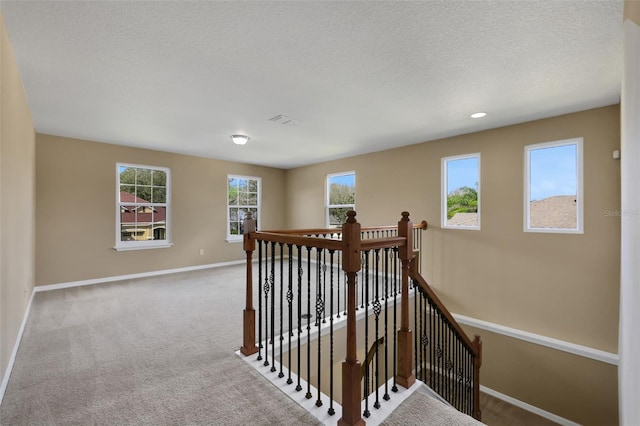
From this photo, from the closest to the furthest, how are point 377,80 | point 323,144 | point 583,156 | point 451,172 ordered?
1. point 377,80
2. point 583,156
3. point 451,172
4. point 323,144

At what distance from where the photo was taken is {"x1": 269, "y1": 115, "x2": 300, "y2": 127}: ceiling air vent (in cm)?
356

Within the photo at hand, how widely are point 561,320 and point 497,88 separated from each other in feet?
9.64

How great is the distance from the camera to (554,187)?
3.61 metres

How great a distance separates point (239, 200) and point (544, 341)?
19.6ft

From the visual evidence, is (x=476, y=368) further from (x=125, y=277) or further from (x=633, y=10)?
(x=125, y=277)

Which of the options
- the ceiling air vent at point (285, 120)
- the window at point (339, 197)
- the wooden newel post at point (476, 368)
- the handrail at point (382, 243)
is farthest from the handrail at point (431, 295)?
the window at point (339, 197)

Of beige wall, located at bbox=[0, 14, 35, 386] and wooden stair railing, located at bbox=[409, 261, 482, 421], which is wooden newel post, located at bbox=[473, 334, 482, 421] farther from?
beige wall, located at bbox=[0, 14, 35, 386]

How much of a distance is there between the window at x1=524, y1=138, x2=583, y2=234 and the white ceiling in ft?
1.63

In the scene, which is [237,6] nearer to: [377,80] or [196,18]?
[196,18]

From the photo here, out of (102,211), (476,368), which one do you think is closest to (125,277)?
(102,211)

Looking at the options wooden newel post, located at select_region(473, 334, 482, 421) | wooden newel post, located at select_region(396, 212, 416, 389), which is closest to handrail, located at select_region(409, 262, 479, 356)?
wooden newel post, located at select_region(473, 334, 482, 421)

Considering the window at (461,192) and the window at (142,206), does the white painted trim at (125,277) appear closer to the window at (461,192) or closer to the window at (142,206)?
the window at (142,206)

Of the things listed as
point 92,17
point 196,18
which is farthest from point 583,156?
point 92,17

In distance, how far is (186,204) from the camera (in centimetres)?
573
